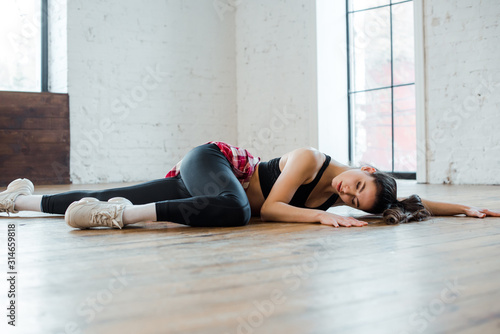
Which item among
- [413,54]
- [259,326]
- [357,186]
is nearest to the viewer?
[259,326]

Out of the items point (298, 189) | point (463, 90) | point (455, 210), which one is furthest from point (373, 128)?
point (298, 189)

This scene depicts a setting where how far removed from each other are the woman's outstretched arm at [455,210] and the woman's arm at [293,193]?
55 cm

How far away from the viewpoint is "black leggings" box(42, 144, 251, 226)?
1.98 meters

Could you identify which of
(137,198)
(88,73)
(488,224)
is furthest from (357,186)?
(88,73)

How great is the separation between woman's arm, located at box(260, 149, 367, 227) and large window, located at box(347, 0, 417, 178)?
13.6 feet

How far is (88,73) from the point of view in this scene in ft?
20.5

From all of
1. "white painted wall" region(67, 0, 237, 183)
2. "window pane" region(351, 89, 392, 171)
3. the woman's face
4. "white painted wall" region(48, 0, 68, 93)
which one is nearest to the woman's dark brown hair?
the woman's face

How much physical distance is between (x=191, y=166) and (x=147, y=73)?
4663mm

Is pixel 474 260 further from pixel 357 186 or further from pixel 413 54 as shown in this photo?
pixel 413 54

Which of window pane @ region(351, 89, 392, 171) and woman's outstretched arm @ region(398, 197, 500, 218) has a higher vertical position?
window pane @ region(351, 89, 392, 171)

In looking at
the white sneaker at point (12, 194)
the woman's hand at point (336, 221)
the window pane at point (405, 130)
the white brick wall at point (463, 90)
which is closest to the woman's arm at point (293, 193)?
the woman's hand at point (336, 221)

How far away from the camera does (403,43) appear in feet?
19.8

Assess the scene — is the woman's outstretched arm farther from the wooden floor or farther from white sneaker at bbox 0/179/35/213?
A: white sneaker at bbox 0/179/35/213

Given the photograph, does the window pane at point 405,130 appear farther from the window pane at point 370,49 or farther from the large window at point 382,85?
the window pane at point 370,49
